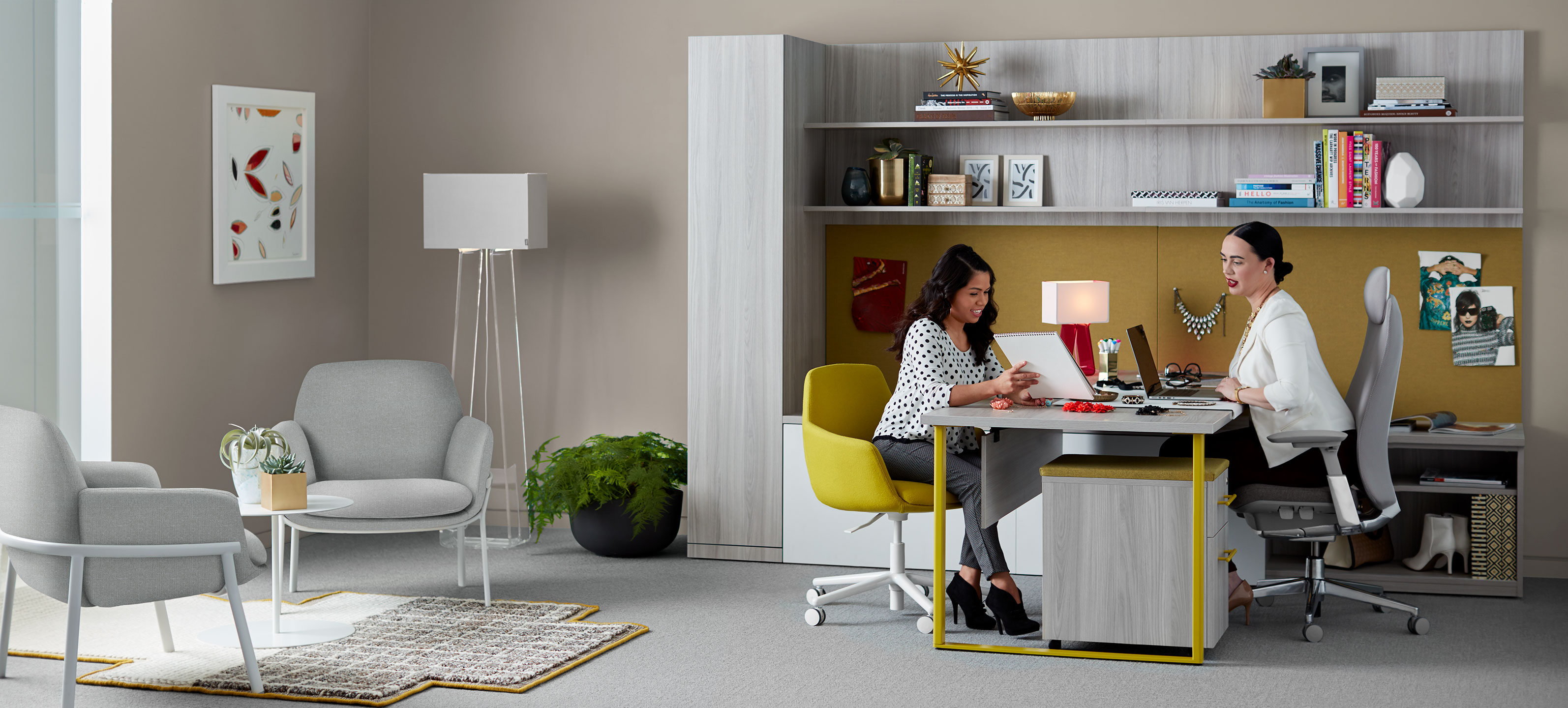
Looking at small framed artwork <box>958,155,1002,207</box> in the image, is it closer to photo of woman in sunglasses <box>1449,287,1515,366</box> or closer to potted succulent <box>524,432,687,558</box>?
potted succulent <box>524,432,687,558</box>

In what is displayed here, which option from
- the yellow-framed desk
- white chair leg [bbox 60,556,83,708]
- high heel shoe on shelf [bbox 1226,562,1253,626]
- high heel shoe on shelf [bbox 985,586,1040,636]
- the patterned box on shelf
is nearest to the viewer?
white chair leg [bbox 60,556,83,708]

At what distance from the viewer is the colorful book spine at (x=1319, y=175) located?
18.9 feet

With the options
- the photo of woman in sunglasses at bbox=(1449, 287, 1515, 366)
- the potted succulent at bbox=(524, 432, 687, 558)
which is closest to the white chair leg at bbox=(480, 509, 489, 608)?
the potted succulent at bbox=(524, 432, 687, 558)

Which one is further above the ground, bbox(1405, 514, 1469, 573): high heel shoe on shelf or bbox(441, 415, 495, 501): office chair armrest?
bbox(441, 415, 495, 501): office chair armrest

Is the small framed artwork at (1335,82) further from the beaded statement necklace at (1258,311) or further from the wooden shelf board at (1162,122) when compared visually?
the beaded statement necklace at (1258,311)

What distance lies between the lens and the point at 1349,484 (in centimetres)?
477

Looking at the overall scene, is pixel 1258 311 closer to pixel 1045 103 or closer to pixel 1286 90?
pixel 1286 90

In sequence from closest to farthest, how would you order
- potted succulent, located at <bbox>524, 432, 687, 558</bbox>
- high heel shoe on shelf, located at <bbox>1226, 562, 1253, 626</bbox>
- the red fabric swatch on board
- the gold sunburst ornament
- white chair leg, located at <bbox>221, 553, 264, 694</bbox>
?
1. white chair leg, located at <bbox>221, 553, 264, 694</bbox>
2. high heel shoe on shelf, located at <bbox>1226, 562, 1253, 626</bbox>
3. potted succulent, located at <bbox>524, 432, 687, 558</bbox>
4. the gold sunburst ornament
5. the red fabric swatch on board

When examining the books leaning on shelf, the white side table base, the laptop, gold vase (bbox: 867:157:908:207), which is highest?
gold vase (bbox: 867:157:908:207)

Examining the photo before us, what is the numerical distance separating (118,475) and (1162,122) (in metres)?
3.83

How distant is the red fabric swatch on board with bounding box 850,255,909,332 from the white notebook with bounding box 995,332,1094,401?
1.88 m

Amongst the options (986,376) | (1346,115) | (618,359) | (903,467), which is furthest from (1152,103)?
(618,359)

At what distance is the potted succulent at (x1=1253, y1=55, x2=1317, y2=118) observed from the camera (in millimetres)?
5754

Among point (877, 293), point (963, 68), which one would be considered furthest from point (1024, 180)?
point (877, 293)
